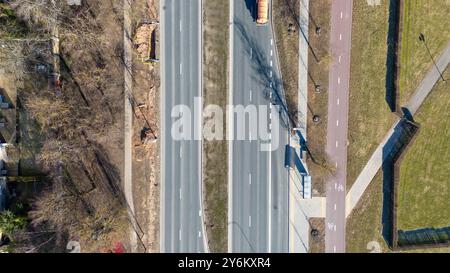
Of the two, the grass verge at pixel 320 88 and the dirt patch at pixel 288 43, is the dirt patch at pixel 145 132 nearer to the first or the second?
the dirt patch at pixel 288 43

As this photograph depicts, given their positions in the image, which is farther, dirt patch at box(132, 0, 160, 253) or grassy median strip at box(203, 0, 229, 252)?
grassy median strip at box(203, 0, 229, 252)

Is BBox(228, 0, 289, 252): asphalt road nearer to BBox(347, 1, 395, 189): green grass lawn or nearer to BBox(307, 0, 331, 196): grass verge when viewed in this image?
BBox(307, 0, 331, 196): grass verge

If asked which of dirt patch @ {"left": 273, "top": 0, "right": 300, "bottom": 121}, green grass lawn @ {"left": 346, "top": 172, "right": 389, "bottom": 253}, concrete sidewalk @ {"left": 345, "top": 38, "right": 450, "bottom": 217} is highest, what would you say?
dirt patch @ {"left": 273, "top": 0, "right": 300, "bottom": 121}

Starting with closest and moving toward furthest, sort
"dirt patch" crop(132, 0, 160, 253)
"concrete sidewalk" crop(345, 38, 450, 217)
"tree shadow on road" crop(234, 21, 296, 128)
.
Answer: "dirt patch" crop(132, 0, 160, 253), "tree shadow on road" crop(234, 21, 296, 128), "concrete sidewalk" crop(345, 38, 450, 217)

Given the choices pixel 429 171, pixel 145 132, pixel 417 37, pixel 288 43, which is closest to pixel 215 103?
pixel 145 132

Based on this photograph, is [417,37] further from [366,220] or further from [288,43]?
[366,220]

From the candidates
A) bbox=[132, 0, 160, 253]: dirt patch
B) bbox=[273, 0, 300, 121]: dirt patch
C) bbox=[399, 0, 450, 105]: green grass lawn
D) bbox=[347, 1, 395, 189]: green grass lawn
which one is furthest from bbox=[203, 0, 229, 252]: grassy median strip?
bbox=[399, 0, 450, 105]: green grass lawn

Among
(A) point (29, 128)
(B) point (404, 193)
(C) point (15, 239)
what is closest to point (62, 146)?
(A) point (29, 128)
